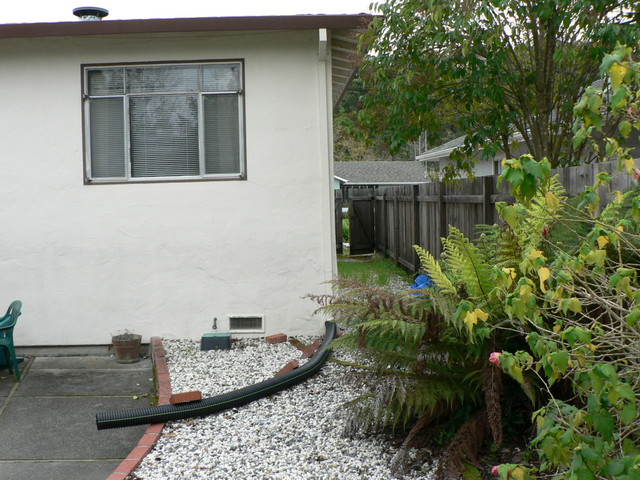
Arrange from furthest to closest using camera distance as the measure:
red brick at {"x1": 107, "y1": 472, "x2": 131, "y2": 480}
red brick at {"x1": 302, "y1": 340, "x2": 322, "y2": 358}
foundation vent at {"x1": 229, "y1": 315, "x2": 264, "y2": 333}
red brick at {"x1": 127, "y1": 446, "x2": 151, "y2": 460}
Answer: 1. foundation vent at {"x1": 229, "y1": 315, "x2": 264, "y2": 333}
2. red brick at {"x1": 302, "y1": 340, "x2": 322, "y2": 358}
3. red brick at {"x1": 127, "y1": 446, "x2": 151, "y2": 460}
4. red brick at {"x1": 107, "y1": 472, "x2": 131, "y2": 480}

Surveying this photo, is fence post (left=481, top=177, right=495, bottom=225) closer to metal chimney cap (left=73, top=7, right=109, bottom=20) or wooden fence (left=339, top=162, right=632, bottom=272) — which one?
wooden fence (left=339, top=162, right=632, bottom=272)

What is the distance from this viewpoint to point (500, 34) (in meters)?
8.65

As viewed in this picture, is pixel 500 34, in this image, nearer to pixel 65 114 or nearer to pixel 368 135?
pixel 368 135

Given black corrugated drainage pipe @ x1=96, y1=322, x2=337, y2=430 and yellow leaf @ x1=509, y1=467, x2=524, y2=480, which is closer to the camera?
yellow leaf @ x1=509, y1=467, x2=524, y2=480

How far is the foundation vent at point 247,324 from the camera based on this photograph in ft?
→ 26.0

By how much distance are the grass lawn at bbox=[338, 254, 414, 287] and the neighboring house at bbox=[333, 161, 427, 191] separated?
26.3 meters

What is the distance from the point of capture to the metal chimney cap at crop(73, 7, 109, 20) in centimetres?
782

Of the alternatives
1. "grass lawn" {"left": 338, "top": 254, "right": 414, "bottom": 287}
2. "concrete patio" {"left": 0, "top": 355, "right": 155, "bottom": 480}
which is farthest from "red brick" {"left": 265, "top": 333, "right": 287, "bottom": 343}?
"grass lawn" {"left": 338, "top": 254, "right": 414, "bottom": 287}

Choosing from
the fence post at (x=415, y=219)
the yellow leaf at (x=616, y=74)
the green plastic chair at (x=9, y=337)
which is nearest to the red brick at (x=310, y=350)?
the green plastic chair at (x=9, y=337)

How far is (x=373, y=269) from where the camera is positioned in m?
14.0

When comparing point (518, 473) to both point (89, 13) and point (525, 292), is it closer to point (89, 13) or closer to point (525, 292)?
point (525, 292)

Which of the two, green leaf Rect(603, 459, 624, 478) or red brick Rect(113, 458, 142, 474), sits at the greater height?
green leaf Rect(603, 459, 624, 478)

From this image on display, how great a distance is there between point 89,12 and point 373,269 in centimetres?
782

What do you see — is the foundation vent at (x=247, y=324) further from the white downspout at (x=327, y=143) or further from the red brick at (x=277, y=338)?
the white downspout at (x=327, y=143)
